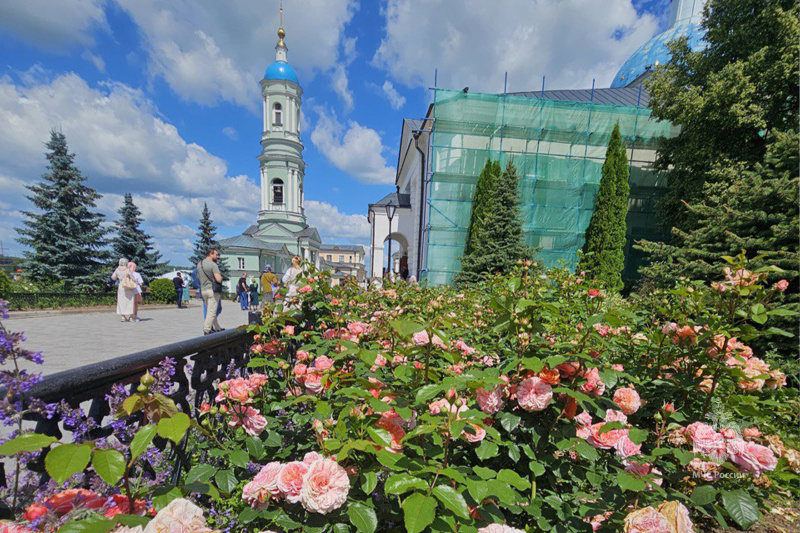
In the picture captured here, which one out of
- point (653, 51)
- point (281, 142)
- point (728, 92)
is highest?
point (653, 51)

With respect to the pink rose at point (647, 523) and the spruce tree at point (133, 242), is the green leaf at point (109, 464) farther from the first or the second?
the spruce tree at point (133, 242)

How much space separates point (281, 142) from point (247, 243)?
29.2ft

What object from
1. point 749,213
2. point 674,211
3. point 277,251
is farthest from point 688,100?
point 277,251

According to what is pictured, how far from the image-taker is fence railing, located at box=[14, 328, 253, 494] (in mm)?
815

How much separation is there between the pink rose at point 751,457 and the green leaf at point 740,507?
96 millimetres

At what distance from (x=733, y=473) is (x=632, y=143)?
15217 mm

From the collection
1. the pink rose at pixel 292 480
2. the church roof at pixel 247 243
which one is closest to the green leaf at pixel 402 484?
the pink rose at pixel 292 480

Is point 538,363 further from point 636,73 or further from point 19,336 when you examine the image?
point 636,73

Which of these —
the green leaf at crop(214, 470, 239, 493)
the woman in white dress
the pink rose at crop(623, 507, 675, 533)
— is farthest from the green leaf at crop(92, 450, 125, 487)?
the woman in white dress

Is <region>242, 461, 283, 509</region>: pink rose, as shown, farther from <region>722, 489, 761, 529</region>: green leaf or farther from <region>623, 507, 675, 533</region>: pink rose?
<region>722, 489, 761, 529</region>: green leaf

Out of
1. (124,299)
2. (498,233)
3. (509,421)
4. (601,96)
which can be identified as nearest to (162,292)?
(124,299)

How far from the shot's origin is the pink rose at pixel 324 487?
2.47ft

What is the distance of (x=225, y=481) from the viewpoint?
995 mm

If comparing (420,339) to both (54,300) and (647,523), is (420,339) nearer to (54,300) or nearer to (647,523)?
(647,523)
